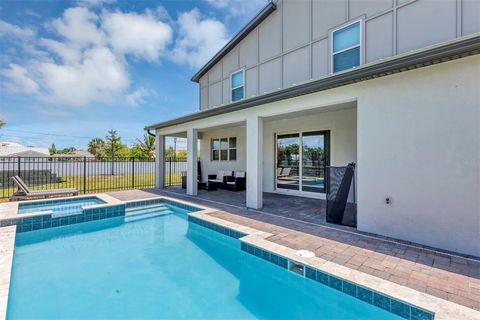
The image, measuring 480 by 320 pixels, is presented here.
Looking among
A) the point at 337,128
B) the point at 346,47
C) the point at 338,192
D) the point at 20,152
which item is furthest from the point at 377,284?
the point at 20,152

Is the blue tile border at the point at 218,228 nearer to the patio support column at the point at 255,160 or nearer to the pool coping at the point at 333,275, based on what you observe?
the pool coping at the point at 333,275

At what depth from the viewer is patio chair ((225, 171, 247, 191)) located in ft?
38.9

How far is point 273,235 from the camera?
5.12 m

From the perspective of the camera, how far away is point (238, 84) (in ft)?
40.1

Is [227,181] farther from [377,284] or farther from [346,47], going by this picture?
[377,284]

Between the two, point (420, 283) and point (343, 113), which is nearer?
point (420, 283)

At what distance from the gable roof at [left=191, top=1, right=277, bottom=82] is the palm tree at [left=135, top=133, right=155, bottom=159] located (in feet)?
73.6

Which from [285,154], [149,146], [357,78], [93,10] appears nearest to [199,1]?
[93,10]

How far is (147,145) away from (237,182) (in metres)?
27.2

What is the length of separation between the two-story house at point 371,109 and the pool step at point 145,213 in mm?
2048

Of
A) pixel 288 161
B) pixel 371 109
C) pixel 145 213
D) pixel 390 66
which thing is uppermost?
pixel 390 66

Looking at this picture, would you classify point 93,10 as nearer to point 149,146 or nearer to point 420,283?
point 420,283

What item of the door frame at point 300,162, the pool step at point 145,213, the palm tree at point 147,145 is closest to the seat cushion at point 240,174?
the door frame at point 300,162

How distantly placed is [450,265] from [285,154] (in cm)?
733
